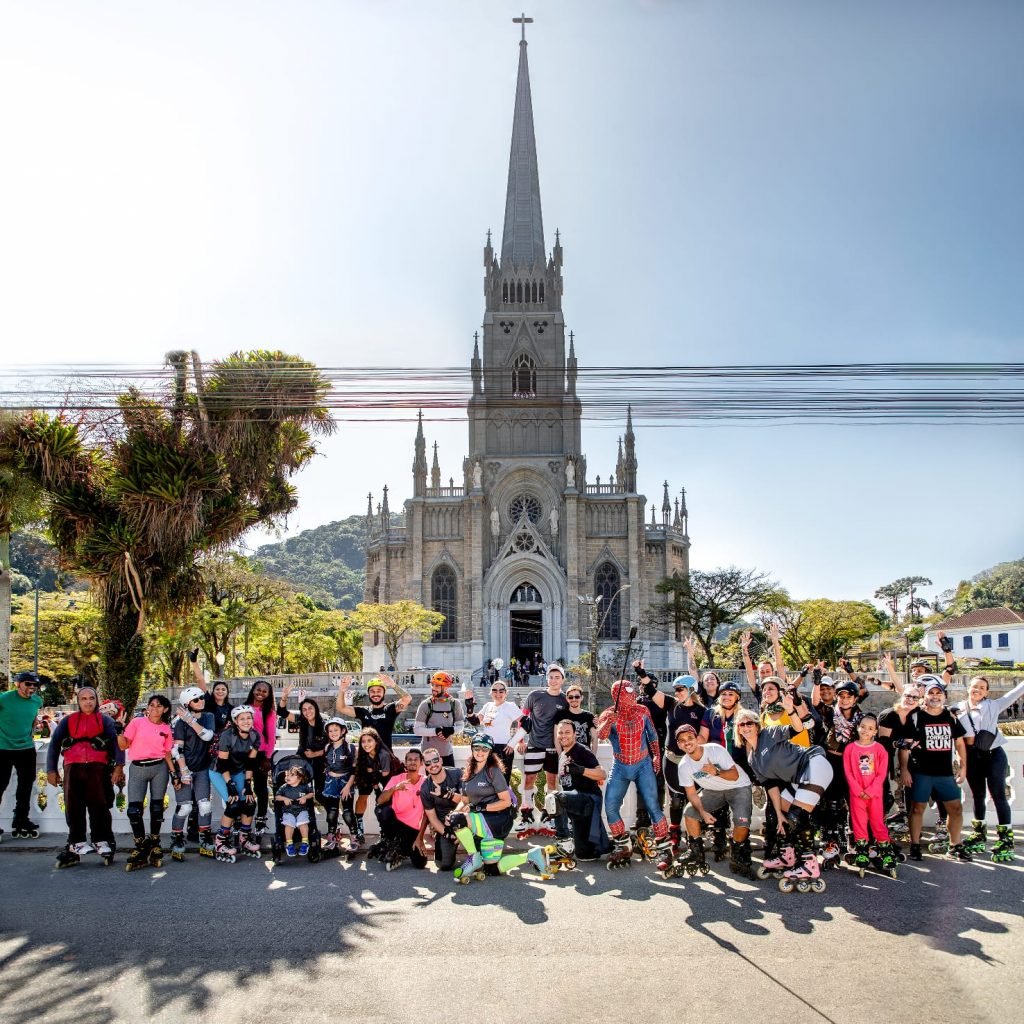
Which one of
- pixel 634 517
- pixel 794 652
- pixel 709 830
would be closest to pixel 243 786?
pixel 709 830

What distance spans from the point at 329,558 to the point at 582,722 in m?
118

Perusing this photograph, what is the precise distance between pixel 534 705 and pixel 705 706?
1.66m

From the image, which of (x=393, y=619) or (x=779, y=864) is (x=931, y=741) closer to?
(x=779, y=864)

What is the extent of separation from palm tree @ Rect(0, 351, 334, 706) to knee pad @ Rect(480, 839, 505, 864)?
22.5 ft

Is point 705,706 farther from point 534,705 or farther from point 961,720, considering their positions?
point 961,720

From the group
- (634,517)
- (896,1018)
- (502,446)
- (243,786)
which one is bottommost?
(896,1018)

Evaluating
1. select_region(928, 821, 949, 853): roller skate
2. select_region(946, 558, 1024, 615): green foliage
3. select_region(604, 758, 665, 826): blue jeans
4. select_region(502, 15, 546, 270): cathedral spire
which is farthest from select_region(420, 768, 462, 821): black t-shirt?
select_region(946, 558, 1024, 615): green foliage

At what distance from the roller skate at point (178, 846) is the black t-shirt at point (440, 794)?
90.3 inches

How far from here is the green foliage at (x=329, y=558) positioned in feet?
360

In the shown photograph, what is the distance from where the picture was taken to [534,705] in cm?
872

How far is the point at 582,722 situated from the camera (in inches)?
336

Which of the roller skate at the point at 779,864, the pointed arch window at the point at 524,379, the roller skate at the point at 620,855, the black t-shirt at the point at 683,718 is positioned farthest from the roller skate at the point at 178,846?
the pointed arch window at the point at 524,379

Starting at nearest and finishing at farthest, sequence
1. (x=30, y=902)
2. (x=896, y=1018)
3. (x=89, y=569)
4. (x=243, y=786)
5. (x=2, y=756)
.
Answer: (x=896, y=1018) → (x=30, y=902) → (x=243, y=786) → (x=2, y=756) → (x=89, y=569)

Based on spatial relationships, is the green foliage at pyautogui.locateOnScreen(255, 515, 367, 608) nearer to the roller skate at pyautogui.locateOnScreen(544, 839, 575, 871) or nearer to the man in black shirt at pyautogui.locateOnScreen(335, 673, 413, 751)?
the man in black shirt at pyautogui.locateOnScreen(335, 673, 413, 751)
